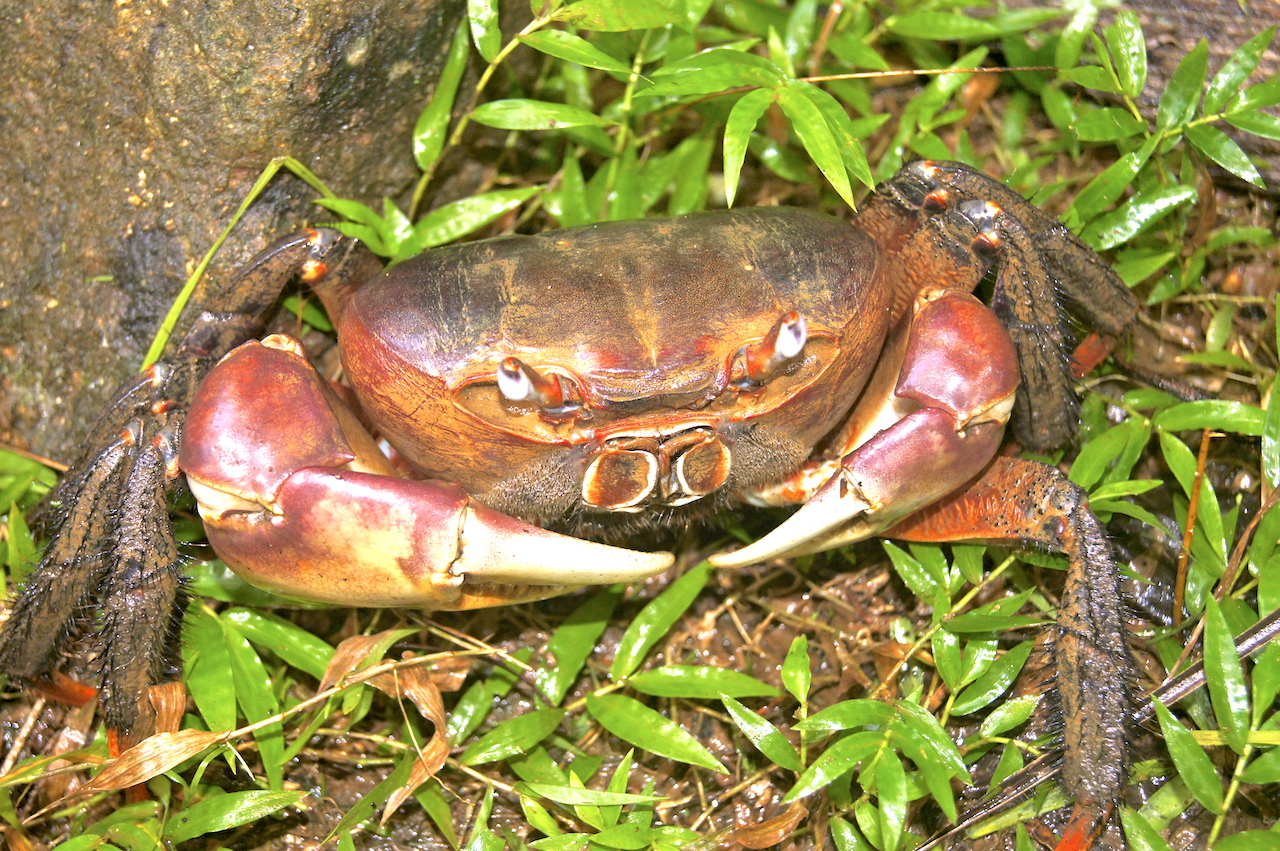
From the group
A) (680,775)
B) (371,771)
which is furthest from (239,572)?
(680,775)

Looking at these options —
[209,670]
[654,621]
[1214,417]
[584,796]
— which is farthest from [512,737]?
[1214,417]

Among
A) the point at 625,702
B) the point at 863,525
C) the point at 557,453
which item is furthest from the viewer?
the point at 625,702

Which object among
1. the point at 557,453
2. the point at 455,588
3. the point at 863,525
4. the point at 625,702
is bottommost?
the point at 625,702

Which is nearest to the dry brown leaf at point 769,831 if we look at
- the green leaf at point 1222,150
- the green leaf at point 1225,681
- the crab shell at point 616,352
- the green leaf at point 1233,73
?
the crab shell at point 616,352

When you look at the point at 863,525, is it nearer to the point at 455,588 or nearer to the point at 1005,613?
the point at 1005,613

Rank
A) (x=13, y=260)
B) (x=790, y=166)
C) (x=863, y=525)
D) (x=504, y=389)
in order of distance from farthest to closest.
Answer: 1. (x=790, y=166)
2. (x=13, y=260)
3. (x=863, y=525)
4. (x=504, y=389)
